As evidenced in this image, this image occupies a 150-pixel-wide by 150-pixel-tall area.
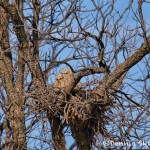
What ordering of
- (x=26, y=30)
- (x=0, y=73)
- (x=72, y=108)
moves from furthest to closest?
1. (x=0, y=73)
2. (x=26, y=30)
3. (x=72, y=108)

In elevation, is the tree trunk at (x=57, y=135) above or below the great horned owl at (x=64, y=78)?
below

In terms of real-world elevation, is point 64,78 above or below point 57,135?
above

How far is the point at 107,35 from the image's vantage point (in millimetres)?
7125

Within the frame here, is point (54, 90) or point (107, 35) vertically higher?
point (107, 35)

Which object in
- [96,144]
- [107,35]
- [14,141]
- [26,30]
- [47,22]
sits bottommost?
[96,144]

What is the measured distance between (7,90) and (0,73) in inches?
21.8

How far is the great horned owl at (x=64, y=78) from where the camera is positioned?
7.80 m

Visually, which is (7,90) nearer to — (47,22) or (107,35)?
(47,22)

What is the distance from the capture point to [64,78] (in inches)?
314

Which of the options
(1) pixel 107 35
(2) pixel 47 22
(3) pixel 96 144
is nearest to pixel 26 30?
(2) pixel 47 22

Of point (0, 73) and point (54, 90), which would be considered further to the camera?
point (0, 73)

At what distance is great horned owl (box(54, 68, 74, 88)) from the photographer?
7.80 metres

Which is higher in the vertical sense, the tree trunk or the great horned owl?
the great horned owl

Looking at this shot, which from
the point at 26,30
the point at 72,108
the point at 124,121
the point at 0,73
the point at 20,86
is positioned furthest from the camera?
the point at 0,73
